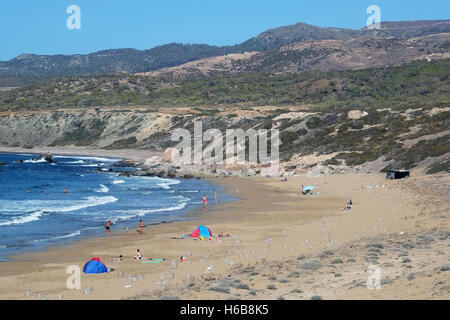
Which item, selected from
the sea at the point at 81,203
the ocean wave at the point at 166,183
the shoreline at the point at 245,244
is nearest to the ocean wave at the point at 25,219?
the sea at the point at 81,203

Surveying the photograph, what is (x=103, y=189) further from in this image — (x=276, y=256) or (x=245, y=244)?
(x=276, y=256)

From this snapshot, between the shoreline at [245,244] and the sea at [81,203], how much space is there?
1.80 meters

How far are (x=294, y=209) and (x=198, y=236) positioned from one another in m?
11.3

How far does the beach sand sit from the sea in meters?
1.80

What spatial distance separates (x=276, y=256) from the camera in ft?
74.4

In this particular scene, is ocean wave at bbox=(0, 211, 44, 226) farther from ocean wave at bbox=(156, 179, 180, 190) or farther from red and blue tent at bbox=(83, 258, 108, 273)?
ocean wave at bbox=(156, 179, 180, 190)

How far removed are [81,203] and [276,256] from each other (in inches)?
867

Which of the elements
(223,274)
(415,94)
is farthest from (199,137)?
(223,274)

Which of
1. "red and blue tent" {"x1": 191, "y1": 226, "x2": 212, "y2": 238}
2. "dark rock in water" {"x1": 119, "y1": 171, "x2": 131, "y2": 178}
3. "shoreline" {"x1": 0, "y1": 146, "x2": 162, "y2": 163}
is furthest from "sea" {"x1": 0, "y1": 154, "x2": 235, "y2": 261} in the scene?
"shoreline" {"x1": 0, "y1": 146, "x2": 162, "y2": 163}

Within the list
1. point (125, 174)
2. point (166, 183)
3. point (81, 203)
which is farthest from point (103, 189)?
point (125, 174)

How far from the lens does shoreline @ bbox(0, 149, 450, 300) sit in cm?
1772

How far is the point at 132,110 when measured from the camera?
125938mm

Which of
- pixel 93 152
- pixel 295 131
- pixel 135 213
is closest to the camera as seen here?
pixel 135 213

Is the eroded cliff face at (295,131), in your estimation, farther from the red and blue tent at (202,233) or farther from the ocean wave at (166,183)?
the red and blue tent at (202,233)
